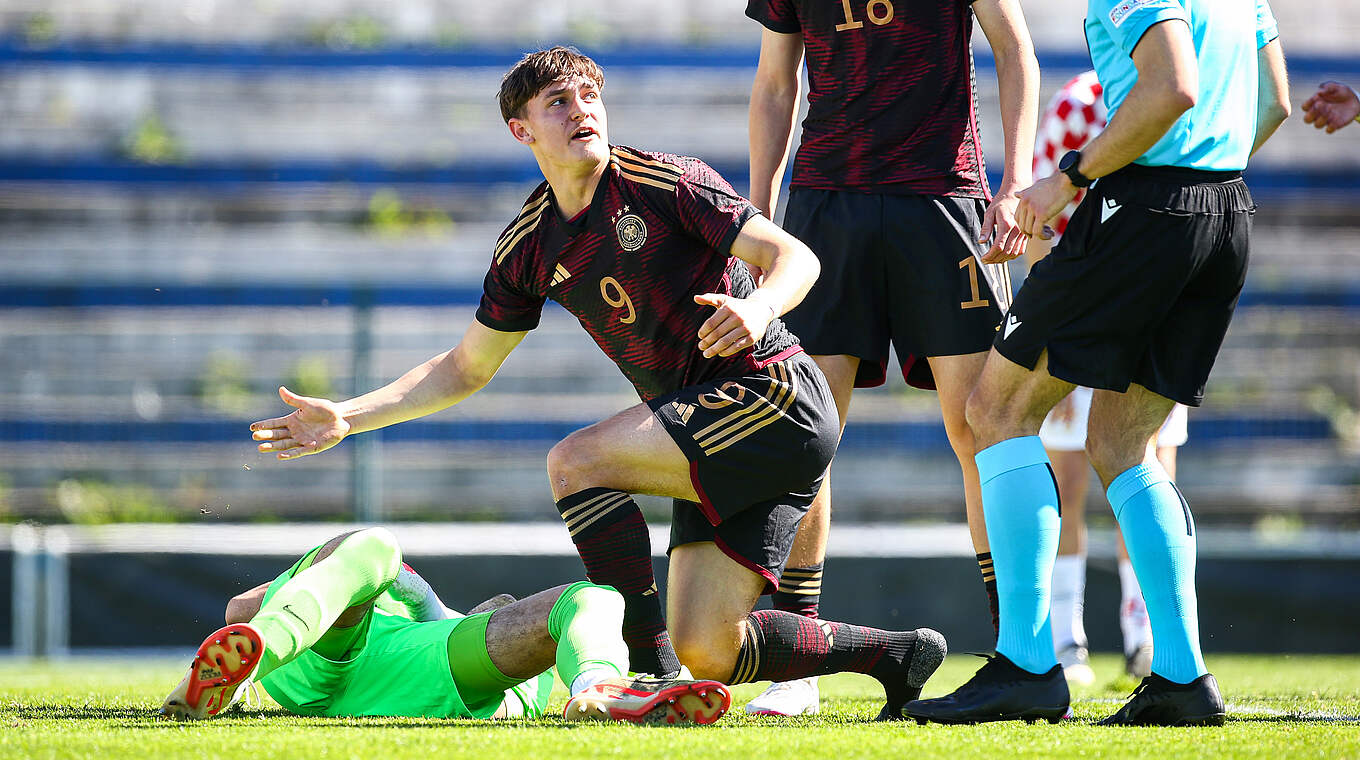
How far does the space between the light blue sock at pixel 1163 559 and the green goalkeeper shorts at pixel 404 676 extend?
1215mm

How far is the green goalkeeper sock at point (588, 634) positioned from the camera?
2363 millimetres

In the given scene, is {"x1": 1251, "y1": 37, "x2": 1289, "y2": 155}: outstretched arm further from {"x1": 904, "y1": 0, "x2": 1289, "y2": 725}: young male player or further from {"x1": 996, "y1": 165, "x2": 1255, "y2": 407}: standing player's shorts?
{"x1": 996, "y1": 165, "x2": 1255, "y2": 407}: standing player's shorts

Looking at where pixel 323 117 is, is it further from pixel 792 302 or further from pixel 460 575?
pixel 792 302

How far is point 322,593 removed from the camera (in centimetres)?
248

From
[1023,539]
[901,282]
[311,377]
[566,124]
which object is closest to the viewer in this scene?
[1023,539]

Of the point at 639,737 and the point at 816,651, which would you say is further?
the point at 816,651

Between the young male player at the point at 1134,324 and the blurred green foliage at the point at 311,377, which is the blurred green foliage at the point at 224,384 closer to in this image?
the blurred green foliage at the point at 311,377

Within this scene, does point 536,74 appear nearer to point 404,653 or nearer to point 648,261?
point 648,261

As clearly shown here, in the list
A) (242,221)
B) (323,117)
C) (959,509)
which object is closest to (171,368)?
(242,221)

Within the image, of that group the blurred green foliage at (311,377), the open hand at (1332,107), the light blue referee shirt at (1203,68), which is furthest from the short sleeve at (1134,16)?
the blurred green foliage at (311,377)

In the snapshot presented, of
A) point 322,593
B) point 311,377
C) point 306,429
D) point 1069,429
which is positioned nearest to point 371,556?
point 322,593

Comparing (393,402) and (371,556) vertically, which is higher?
(393,402)

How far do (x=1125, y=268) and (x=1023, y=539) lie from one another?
0.54m

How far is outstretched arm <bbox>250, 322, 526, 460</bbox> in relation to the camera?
2.82m
